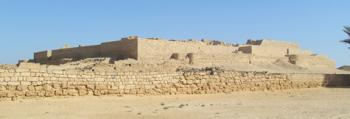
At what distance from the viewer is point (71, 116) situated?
1059 centimetres

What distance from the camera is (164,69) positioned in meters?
22.4

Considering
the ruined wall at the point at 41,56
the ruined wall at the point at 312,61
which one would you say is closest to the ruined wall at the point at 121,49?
the ruined wall at the point at 41,56

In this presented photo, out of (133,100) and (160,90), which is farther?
(160,90)

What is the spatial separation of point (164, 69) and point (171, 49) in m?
6.72

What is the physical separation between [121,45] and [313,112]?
1736 centimetres

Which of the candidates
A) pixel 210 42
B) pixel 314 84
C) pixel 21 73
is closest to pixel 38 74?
pixel 21 73

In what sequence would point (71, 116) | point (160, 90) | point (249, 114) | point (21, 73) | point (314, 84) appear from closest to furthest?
point (71, 116) → point (249, 114) → point (21, 73) → point (160, 90) → point (314, 84)

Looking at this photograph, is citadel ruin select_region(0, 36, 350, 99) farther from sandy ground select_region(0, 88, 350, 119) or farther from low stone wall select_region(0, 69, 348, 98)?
sandy ground select_region(0, 88, 350, 119)

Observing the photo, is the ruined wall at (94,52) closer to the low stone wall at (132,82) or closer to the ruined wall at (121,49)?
the ruined wall at (121,49)

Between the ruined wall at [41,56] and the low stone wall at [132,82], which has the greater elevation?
the ruined wall at [41,56]

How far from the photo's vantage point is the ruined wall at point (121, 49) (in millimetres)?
27191

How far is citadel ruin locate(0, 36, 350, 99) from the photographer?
1332 cm

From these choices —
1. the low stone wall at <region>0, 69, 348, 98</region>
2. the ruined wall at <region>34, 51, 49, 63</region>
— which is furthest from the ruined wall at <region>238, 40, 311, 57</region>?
the ruined wall at <region>34, 51, 49, 63</region>

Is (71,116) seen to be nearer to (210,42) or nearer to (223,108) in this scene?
(223,108)
